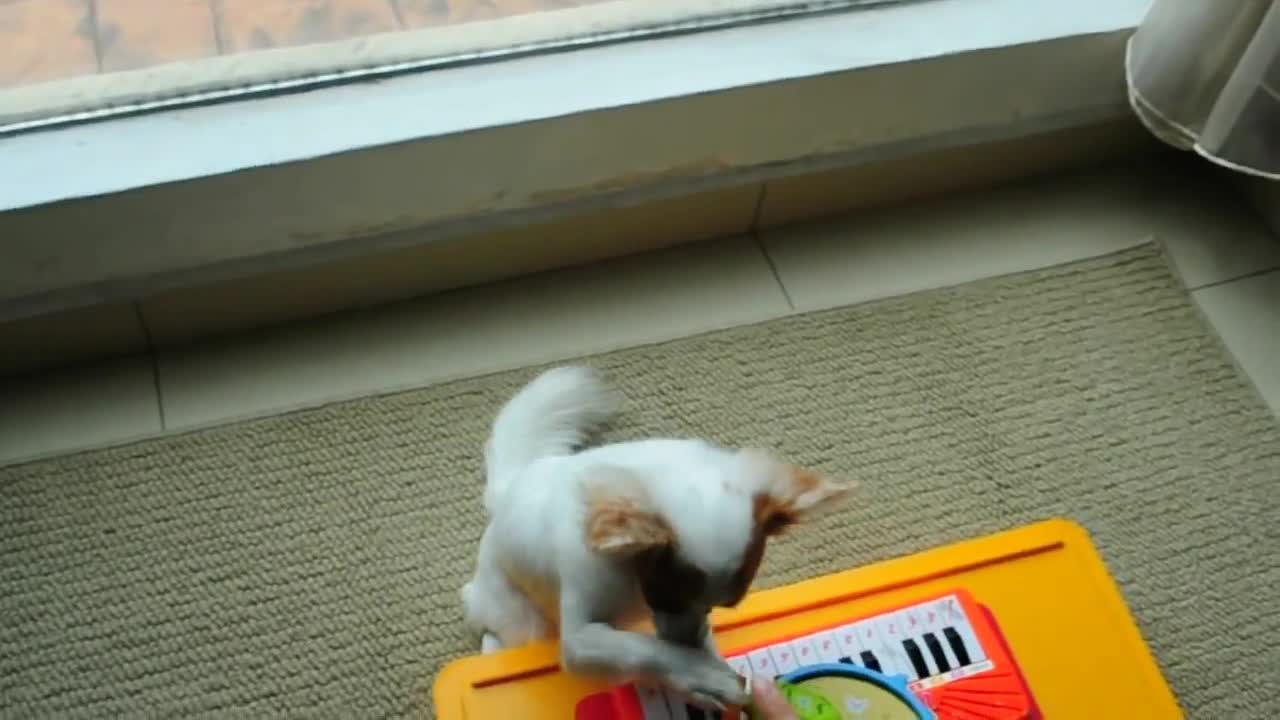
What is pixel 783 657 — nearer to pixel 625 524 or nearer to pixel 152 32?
pixel 625 524

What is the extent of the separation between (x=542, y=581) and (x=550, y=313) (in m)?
0.43

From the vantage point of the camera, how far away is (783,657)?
0.96 meters

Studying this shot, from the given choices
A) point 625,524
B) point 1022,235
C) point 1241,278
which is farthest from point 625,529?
point 1241,278

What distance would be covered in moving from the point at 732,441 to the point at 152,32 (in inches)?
24.6

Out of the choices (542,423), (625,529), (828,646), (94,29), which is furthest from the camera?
(94,29)

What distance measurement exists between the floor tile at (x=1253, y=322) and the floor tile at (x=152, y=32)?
3.24 feet

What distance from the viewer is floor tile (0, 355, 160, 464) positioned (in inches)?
47.0

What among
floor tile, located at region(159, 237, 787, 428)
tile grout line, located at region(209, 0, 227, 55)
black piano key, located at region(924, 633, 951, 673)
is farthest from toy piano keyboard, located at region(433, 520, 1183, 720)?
tile grout line, located at region(209, 0, 227, 55)

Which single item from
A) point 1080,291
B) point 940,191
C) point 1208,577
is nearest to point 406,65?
point 940,191

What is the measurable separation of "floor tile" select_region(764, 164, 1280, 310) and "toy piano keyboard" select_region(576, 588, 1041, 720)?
0.45 m

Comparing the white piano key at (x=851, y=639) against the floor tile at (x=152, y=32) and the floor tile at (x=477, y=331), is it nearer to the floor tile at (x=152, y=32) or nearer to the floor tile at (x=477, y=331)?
the floor tile at (x=477, y=331)

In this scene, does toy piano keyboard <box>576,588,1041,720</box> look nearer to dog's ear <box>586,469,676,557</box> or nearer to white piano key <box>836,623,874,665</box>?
white piano key <box>836,623,874,665</box>

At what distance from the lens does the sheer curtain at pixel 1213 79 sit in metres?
1.17

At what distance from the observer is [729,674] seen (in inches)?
34.0
